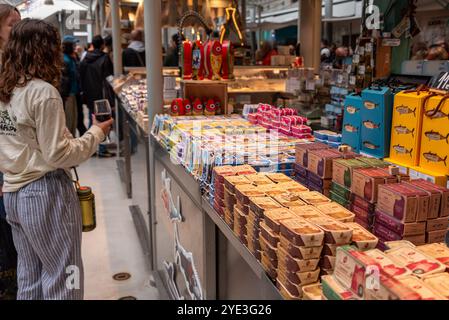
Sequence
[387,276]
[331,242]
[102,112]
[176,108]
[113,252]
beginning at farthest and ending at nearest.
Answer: [113,252] < [176,108] < [102,112] < [331,242] < [387,276]

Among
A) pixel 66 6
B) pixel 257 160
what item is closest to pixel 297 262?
pixel 257 160

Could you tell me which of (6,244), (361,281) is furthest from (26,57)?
(361,281)

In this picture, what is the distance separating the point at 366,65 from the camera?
2977 millimetres

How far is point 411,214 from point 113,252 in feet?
11.4

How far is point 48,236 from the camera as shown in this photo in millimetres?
2537

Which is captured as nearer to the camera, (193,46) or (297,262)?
(297,262)

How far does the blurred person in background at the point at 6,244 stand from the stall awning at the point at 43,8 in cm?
60

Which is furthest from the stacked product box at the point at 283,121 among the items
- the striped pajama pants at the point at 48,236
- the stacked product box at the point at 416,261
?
the stacked product box at the point at 416,261

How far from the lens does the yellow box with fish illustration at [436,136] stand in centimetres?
182

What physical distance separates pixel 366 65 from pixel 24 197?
2116 mm

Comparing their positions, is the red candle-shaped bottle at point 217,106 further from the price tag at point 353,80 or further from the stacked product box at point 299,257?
the stacked product box at point 299,257

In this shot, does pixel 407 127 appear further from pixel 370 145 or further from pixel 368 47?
pixel 368 47

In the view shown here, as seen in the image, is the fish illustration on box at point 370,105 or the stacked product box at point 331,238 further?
the fish illustration on box at point 370,105
